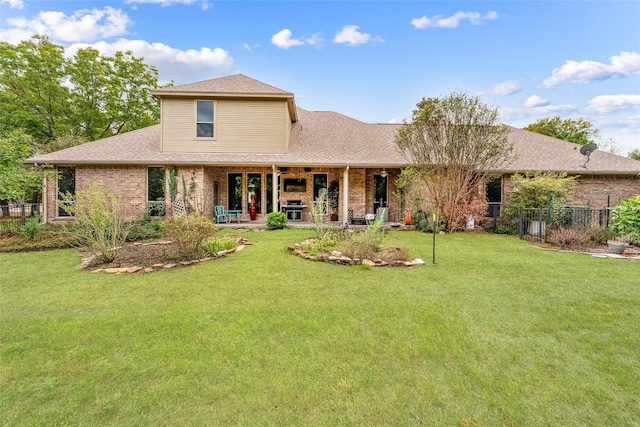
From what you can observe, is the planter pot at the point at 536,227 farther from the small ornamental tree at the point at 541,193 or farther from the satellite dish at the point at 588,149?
the satellite dish at the point at 588,149

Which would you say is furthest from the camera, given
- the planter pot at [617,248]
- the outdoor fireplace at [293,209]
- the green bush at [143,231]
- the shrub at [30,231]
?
the outdoor fireplace at [293,209]

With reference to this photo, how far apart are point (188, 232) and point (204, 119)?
7916mm

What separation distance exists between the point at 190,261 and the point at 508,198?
38.4ft

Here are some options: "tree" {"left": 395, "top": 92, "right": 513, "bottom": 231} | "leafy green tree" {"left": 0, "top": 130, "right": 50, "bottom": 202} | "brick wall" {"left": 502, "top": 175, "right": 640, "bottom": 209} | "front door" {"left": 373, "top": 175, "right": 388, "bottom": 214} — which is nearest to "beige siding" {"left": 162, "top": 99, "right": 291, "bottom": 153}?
"leafy green tree" {"left": 0, "top": 130, "right": 50, "bottom": 202}

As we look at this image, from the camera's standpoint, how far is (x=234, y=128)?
Result: 12.2 m

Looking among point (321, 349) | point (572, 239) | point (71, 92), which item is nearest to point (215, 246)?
point (321, 349)

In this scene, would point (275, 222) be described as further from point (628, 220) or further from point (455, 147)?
point (628, 220)

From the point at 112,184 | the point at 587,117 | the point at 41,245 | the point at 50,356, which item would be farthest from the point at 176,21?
the point at 587,117

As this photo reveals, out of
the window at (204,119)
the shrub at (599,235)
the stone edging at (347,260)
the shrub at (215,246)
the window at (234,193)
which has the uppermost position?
the window at (204,119)

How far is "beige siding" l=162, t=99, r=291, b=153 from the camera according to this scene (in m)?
12.0

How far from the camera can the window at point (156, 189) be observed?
464 inches

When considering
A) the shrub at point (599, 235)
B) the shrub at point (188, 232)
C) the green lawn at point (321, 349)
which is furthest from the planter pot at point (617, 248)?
the shrub at point (188, 232)

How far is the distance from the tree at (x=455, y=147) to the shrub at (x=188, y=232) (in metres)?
8.17

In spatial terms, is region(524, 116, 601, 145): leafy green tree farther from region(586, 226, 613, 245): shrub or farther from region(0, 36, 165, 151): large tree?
region(0, 36, 165, 151): large tree
